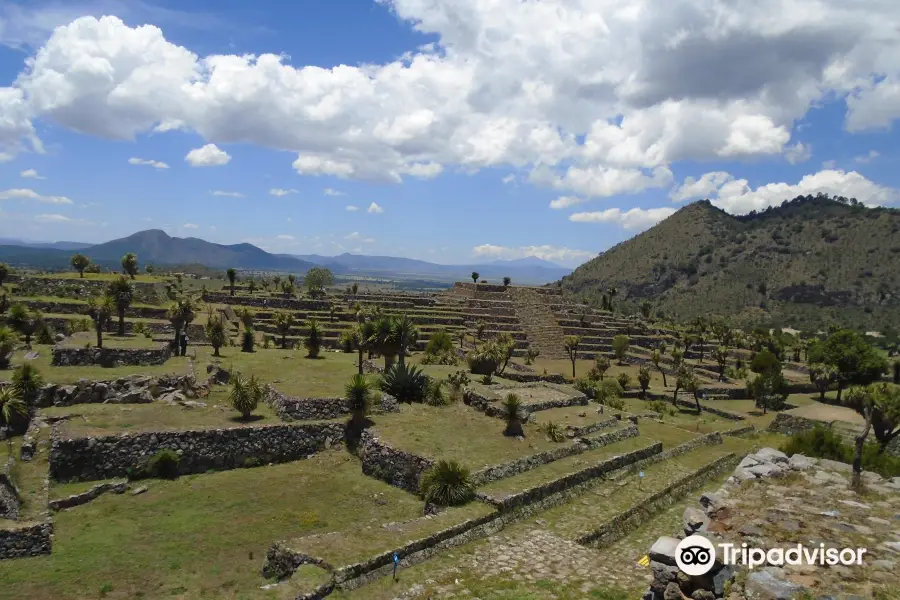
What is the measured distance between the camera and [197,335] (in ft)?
136

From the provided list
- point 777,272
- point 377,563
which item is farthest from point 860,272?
point 377,563

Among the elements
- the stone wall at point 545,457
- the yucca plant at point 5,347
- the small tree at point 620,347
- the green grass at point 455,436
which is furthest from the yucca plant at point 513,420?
the small tree at point 620,347

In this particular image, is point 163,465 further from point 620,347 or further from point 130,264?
point 620,347

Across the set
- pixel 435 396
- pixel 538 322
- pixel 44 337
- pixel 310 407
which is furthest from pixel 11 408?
pixel 538 322

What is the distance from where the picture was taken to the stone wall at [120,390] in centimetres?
2181

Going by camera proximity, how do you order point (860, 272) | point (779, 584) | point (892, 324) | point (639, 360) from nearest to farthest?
point (779, 584), point (639, 360), point (892, 324), point (860, 272)

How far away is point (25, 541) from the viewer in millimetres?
13172

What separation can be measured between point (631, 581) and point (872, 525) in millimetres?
5106

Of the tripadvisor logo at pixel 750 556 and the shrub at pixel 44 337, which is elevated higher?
the tripadvisor logo at pixel 750 556

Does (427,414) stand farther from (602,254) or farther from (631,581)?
(602,254)

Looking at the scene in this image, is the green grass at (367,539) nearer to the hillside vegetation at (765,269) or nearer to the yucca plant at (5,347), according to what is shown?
the yucca plant at (5,347)

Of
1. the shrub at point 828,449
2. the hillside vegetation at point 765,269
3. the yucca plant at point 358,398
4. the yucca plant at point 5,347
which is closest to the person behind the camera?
the shrub at point 828,449

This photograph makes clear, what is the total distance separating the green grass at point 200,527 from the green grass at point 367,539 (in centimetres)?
111

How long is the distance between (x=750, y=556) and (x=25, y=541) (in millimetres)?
16077
